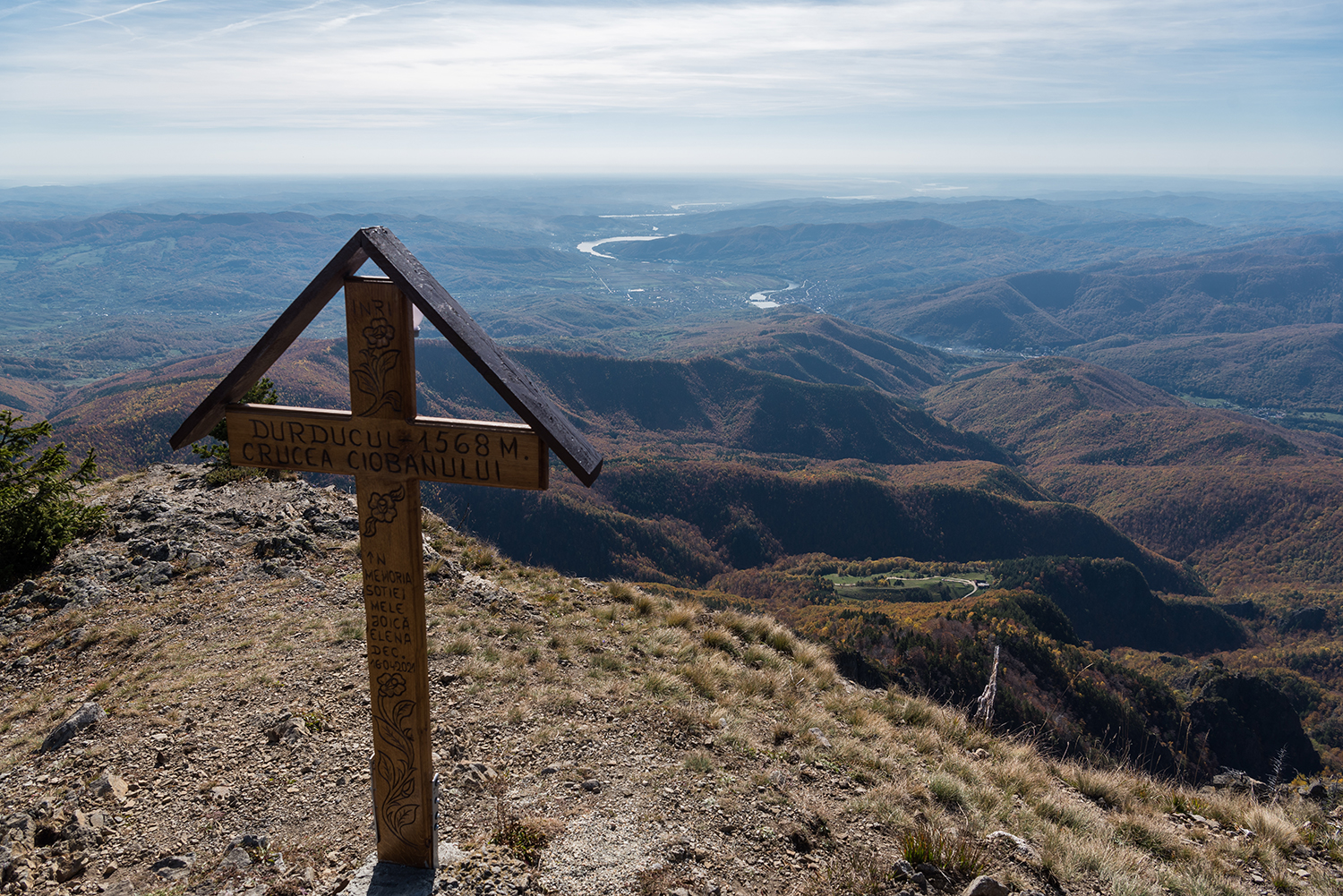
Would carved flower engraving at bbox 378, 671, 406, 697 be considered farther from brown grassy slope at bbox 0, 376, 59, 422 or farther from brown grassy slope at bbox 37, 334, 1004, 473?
brown grassy slope at bbox 0, 376, 59, 422

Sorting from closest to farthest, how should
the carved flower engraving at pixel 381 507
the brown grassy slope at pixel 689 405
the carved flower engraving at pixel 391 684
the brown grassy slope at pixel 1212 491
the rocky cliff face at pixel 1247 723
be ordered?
the carved flower engraving at pixel 381 507
the carved flower engraving at pixel 391 684
the rocky cliff face at pixel 1247 723
the brown grassy slope at pixel 1212 491
the brown grassy slope at pixel 689 405

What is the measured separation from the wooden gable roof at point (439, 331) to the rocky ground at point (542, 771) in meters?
3.72

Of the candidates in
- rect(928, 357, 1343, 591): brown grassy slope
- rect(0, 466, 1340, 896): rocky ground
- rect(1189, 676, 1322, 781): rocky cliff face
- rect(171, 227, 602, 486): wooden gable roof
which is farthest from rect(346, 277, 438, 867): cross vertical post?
rect(928, 357, 1343, 591): brown grassy slope

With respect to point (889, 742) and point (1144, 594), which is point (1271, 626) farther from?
point (889, 742)

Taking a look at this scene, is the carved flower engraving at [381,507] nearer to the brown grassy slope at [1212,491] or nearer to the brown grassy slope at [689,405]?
the brown grassy slope at [689,405]

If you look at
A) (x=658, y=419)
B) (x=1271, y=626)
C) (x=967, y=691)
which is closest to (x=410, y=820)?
(x=967, y=691)

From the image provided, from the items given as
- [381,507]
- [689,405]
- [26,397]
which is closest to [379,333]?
[381,507]

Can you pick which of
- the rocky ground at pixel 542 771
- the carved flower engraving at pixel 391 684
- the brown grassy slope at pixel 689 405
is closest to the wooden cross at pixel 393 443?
the carved flower engraving at pixel 391 684

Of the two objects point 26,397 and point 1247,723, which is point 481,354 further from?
point 26,397

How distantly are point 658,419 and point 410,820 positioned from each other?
180 metres

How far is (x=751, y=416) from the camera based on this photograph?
188 meters

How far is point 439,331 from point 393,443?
3.23 ft

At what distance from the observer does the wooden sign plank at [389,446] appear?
4.92 meters

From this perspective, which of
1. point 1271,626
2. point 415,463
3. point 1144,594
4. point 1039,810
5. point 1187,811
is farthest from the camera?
point 1271,626
